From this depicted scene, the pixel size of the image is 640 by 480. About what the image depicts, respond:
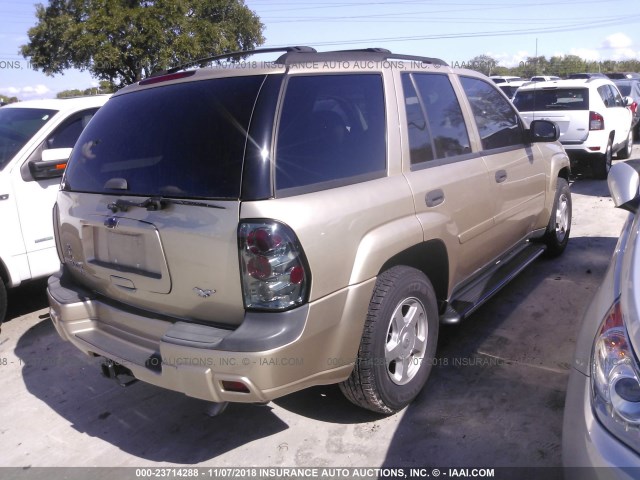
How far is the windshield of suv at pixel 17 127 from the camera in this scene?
483cm

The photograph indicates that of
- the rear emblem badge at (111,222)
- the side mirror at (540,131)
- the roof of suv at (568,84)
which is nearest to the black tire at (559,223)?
the side mirror at (540,131)

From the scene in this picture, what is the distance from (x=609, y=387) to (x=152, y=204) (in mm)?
1991

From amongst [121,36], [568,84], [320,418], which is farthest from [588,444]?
[121,36]

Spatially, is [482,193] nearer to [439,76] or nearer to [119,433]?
[439,76]

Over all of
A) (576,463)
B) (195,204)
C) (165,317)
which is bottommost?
(576,463)

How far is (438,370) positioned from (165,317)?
6.11ft

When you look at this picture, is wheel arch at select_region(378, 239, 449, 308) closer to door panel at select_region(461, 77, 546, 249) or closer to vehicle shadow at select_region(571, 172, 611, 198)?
door panel at select_region(461, 77, 546, 249)

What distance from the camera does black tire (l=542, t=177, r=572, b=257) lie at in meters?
5.38

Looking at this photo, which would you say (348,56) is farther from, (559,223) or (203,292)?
(559,223)

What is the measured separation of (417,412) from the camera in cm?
321

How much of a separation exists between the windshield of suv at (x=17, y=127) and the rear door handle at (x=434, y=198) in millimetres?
3635

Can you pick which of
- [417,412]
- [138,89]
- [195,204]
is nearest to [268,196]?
[195,204]

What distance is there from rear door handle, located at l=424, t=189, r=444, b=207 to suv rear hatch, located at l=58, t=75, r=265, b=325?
1.16m

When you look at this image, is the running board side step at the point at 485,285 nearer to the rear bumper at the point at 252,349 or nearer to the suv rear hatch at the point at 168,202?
the rear bumper at the point at 252,349
